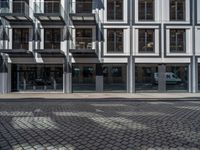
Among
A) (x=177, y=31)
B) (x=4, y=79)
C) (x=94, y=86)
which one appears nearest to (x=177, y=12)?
(x=177, y=31)

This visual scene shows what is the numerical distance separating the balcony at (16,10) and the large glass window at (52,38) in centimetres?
201

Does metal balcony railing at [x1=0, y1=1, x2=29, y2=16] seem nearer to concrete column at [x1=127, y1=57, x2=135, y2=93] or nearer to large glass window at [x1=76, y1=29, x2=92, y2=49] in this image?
large glass window at [x1=76, y1=29, x2=92, y2=49]

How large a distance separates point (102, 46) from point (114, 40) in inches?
54.0

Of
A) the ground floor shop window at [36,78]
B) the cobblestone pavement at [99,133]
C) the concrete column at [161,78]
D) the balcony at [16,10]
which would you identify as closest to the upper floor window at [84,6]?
the balcony at [16,10]

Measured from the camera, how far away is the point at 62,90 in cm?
2738

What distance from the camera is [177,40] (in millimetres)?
28125

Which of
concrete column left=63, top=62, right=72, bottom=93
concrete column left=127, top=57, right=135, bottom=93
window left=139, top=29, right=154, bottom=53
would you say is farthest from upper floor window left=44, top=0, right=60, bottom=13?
concrete column left=127, top=57, right=135, bottom=93

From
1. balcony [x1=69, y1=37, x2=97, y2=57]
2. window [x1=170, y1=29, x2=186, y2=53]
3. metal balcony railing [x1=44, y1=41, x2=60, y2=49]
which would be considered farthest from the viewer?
window [x1=170, y1=29, x2=186, y2=53]

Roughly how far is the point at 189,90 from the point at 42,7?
1655 cm

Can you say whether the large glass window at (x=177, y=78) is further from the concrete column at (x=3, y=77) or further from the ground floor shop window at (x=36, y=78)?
the concrete column at (x=3, y=77)

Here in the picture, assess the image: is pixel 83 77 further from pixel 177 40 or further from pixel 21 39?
pixel 177 40

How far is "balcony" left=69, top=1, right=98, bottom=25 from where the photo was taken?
26750 mm

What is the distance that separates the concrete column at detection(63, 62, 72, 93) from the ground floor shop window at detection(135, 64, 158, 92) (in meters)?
6.46

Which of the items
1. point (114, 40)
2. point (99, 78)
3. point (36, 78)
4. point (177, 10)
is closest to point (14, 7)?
point (36, 78)
